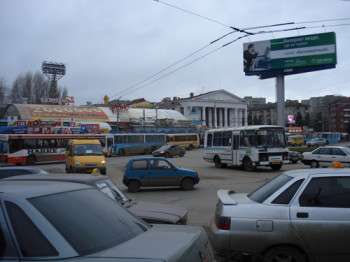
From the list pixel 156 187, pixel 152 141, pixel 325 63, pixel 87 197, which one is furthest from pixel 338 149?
pixel 152 141

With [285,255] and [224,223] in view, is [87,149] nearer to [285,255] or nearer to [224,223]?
[224,223]

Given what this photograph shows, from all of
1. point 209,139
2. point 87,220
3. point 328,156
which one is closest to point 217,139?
point 209,139

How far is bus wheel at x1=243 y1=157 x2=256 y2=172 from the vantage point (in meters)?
22.4

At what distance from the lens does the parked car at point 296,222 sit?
15.3ft

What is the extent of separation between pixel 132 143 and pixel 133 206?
43326 millimetres

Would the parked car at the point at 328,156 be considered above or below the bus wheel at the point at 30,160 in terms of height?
above

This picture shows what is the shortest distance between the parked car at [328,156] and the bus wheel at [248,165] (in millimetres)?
4088

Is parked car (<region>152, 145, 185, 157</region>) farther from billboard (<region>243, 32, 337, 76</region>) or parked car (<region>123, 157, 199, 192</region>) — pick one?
parked car (<region>123, 157, 199, 192</region>)

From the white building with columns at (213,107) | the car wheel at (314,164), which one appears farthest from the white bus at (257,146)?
the white building with columns at (213,107)

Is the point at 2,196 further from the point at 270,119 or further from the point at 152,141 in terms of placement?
the point at 270,119

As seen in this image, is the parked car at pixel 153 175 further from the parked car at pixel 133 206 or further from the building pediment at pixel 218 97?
the building pediment at pixel 218 97

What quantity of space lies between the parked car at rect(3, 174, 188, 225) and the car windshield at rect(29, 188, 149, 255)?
7.32ft

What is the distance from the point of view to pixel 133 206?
654 centimetres

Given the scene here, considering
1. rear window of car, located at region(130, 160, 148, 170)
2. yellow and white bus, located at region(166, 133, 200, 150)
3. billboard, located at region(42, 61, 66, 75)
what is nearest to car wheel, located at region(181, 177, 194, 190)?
rear window of car, located at region(130, 160, 148, 170)
